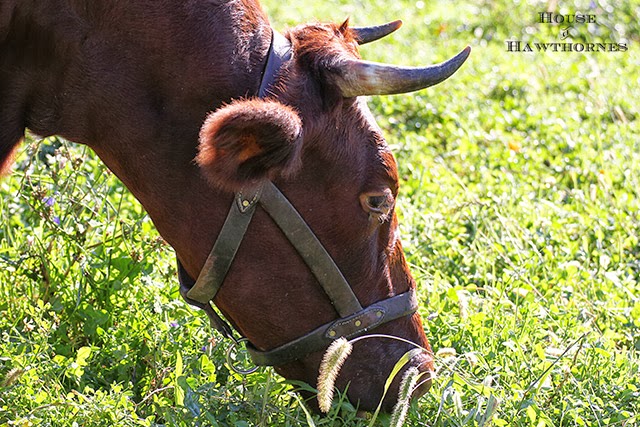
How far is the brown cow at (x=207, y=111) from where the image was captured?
3.38 m

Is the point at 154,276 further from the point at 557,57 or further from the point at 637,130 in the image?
the point at 557,57

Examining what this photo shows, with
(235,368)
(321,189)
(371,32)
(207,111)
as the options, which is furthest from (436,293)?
(207,111)

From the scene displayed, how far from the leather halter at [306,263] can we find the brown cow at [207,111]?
0.10 ft

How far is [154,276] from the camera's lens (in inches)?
189

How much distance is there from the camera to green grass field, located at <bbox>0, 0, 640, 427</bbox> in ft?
12.6

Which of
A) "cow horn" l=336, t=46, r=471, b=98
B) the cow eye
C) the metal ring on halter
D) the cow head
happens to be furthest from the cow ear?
the metal ring on halter

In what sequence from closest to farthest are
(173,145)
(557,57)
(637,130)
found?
(173,145) → (637,130) → (557,57)

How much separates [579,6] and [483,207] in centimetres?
649

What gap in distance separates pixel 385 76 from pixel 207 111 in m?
0.61

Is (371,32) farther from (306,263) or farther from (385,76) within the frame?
(306,263)

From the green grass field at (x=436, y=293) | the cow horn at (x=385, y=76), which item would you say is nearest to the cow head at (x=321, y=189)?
the cow horn at (x=385, y=76)

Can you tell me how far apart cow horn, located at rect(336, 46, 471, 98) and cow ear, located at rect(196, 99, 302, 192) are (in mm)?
254

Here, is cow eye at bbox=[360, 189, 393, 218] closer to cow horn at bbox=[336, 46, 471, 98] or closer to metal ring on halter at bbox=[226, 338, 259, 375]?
cow horn at bbox=[336, 46, 471, 98]

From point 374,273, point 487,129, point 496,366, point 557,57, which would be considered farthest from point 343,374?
point 557,57
